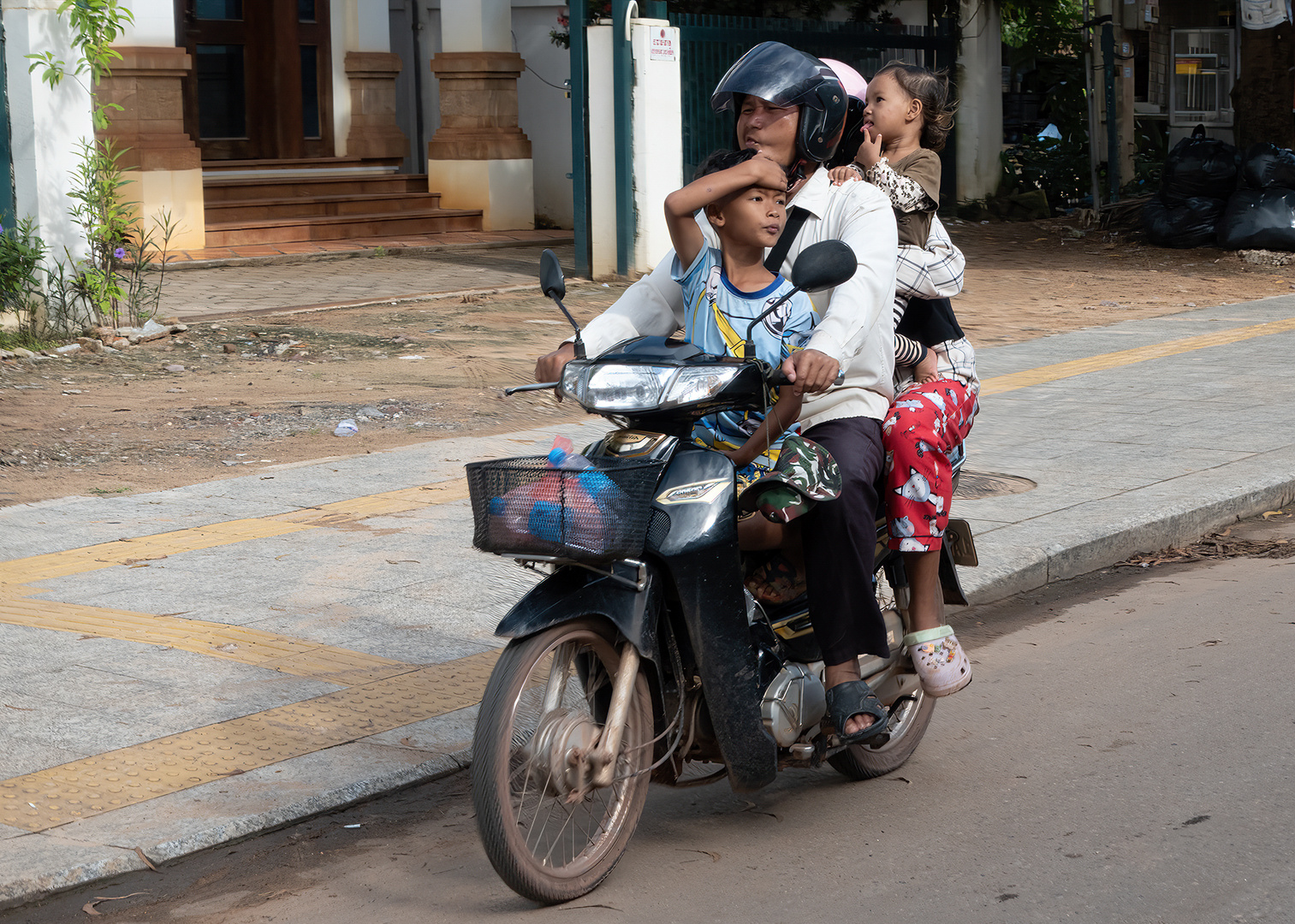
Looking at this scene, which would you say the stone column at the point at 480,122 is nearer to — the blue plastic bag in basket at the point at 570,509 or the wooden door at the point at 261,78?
the wooden door at the point at 261,78

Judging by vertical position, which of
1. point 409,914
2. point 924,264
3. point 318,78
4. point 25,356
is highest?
point 318,78

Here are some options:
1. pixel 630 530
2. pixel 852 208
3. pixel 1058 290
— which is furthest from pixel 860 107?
pixel 1058 290

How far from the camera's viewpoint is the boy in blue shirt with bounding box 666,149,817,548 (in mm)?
3434

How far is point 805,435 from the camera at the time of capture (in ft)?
11.9

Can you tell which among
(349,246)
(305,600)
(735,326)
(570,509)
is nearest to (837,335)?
(735,326)

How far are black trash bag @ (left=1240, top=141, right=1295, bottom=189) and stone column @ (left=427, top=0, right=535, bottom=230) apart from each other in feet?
28.3

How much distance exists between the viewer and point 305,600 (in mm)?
5496

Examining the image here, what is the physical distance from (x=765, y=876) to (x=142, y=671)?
Result: 2200 mm

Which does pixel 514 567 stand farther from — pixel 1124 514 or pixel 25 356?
pixel 25 356

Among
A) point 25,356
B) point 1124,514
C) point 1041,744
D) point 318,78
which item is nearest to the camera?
point 1041,744

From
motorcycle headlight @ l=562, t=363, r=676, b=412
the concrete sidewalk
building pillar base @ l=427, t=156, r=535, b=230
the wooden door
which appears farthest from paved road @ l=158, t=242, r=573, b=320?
motorcycle headlight @ l=562, t=363, r=676, b=412

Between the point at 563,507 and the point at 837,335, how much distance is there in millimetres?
740

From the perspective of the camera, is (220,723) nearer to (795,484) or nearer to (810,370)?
(795,484)

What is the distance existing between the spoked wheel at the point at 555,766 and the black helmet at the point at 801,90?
1.24 meters
